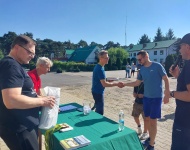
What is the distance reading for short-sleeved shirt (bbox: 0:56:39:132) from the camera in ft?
6.30

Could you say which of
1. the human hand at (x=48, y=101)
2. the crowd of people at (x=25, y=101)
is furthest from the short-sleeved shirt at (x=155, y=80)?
the human hand at (x=48, y=101)

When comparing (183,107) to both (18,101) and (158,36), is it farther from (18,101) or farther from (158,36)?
(158,36)

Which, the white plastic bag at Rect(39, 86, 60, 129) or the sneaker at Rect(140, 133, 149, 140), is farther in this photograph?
the sneaker at Rect(140, 133, 149, 140)

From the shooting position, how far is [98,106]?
470cm

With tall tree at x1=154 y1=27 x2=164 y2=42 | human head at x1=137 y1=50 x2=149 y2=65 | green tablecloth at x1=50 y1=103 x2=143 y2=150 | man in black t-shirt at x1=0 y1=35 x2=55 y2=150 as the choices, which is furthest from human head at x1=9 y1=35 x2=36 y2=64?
tall tree at x1=154 y1=27 x2=164 y2=42

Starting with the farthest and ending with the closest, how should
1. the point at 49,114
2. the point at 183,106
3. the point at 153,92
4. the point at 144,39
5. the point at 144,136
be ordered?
the point at 144,39, the point at 144,136, the point at 153,92, the point at 183,106, the point at 49,114

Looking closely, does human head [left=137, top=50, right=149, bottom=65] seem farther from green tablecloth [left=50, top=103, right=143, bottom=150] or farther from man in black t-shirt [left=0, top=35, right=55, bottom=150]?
man in black t-shirt [left=0, top=35, right=55, bottom=150]

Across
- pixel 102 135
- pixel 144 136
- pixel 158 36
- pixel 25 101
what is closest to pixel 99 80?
pixel 144 136

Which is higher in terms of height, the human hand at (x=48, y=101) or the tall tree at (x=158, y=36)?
the tall tree at (x=158, y=36)

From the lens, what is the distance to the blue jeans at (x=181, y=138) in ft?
8.25

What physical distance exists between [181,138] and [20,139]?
203 centimetres

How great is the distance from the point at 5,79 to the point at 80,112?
78.7 inches

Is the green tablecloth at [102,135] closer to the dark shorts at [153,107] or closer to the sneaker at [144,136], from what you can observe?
the dark shorts at [153,107]

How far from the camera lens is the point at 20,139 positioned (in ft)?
6.81
